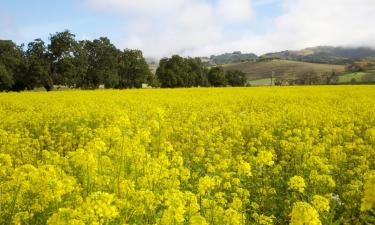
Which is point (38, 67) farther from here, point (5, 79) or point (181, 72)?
point (181, 72)

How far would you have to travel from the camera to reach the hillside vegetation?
12762cm

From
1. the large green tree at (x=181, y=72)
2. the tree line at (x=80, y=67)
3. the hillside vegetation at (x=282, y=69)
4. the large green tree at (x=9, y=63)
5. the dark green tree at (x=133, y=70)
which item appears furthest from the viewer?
the hillside vegetation at (x=282, y=69)

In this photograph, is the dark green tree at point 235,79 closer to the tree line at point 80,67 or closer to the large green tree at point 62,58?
the tree line at point 80,67

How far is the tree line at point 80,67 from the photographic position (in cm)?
5416

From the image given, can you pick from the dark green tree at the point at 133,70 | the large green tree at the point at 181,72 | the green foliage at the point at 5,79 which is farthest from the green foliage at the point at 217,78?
the green foliage at the point at 5,79

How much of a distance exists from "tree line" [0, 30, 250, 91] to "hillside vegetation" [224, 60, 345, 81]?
5835 centimetres

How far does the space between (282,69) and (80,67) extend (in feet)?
317

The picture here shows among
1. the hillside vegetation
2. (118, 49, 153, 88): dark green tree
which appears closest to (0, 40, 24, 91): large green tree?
(118, 49, 153, 88): dark green tree

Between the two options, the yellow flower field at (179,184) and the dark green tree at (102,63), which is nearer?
the yellow flower field at (179,184)

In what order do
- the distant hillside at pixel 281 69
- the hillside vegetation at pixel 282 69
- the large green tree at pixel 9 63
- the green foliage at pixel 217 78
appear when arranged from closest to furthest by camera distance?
the large green tree at pixel 9 63
the green foliage at pixel 217 78
the distant hillside at pixel 281 69
the hillside vegetation at pixel 282 69

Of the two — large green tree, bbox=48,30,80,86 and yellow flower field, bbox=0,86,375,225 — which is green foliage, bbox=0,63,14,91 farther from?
yellow flower field, bbox=0,86,375,225

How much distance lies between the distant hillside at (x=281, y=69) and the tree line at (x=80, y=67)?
2289 inches

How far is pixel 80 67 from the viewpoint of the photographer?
56844 millimetres

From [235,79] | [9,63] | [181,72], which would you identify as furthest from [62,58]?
[235,79]
